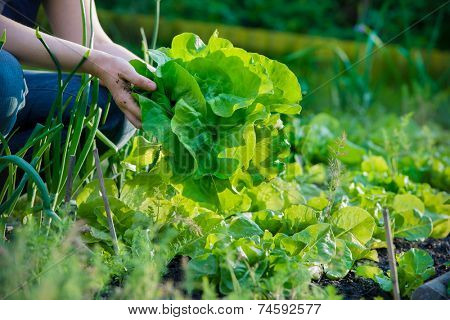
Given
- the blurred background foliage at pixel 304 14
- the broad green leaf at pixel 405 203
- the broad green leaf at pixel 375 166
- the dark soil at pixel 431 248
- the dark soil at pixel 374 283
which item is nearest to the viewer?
the dark soil at pixel 374 283

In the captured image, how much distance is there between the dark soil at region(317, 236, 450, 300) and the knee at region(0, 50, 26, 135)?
82 cm

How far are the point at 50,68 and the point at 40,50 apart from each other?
7 cm

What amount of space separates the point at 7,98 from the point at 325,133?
1461mm

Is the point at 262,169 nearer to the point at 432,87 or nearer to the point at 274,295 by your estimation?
the point at 274,295

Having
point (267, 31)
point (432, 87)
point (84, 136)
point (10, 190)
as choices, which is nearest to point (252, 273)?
point (10, 190)

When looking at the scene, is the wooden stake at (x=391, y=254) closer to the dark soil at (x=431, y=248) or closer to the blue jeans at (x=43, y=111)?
the dark soil at (x=431, y=248)

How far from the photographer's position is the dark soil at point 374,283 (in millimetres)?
1518

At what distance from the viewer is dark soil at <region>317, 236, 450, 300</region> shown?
4.98 feet

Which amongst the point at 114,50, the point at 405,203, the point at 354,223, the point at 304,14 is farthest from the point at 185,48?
the point at 304,14

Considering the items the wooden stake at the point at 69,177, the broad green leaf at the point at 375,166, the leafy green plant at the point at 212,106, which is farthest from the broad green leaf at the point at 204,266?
the broad green leaf at the point at 375,166

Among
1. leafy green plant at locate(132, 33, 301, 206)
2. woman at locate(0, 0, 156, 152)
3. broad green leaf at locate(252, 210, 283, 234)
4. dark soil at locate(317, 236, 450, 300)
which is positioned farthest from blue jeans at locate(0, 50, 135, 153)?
dark soil at locate(317, 236, 450, 300)

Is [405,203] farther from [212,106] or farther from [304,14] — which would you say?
[304,14]

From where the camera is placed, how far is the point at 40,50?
67.2 inches

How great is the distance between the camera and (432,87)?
409 cm
